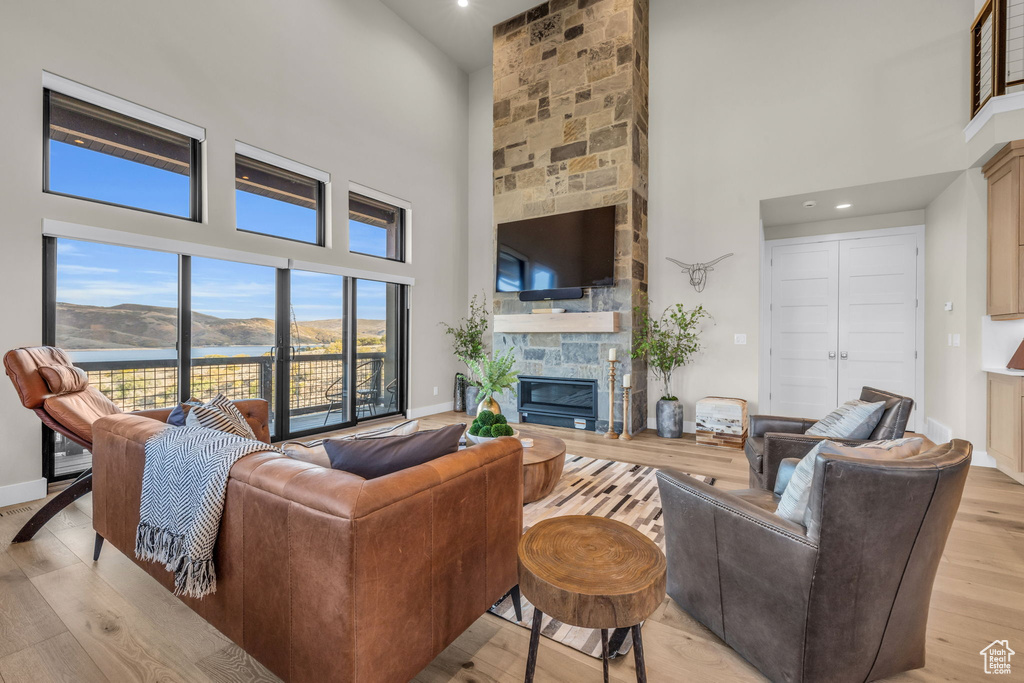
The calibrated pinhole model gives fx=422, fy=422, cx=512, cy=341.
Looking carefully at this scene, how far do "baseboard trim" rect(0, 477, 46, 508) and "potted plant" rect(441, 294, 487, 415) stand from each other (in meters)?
4.09

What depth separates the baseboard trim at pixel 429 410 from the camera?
5.70 m

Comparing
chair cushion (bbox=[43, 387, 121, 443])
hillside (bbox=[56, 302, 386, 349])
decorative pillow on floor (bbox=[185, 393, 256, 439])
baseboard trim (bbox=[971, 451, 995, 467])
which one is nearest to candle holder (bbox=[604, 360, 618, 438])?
baseboard trim (bbox=[971, 451, 995, 467])

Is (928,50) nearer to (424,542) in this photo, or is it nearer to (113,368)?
(424,542)

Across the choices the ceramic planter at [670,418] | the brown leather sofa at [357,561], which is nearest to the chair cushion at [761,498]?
the brown leather sofa at [357,561]

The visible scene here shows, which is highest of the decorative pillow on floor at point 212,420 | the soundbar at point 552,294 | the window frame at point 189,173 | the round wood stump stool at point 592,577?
the window frame at point 189,173

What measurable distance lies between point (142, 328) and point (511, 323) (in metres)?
3.60

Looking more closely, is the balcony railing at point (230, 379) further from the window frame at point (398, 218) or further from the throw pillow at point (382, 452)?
the throw pillow at point (382, 452)

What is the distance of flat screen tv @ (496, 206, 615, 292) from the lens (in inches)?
191

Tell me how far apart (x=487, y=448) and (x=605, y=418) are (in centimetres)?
365

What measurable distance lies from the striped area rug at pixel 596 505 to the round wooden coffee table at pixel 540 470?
8 centimetres

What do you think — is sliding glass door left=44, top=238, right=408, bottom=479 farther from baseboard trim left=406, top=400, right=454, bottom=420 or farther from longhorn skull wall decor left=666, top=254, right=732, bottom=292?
longhorn skull wall decor left=666, top=254, right=732, bottom=292

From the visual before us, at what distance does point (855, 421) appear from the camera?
2.15 meters

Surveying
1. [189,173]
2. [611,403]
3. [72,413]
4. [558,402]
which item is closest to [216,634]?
[72,413]

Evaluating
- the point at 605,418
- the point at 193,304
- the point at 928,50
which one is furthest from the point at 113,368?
the point at 928,50
